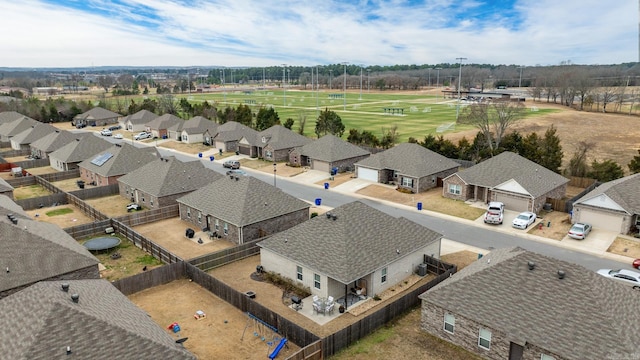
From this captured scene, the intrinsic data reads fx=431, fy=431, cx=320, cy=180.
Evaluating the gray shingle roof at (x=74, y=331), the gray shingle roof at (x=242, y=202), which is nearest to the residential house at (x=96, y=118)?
the gray shingle roof at (x=242, y=202)

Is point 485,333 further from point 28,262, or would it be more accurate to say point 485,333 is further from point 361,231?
point 28,262

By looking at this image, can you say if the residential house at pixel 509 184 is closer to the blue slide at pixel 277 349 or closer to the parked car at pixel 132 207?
the blue slide at pixel 277 349

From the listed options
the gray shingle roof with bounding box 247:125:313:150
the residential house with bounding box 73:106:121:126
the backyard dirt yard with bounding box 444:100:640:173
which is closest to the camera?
the gray shingle roof with bounding box 247:125:313:150

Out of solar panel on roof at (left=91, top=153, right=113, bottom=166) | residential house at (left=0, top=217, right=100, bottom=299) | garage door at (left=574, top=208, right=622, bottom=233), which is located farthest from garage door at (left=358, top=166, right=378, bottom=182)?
residential house at (left=0, top=217, right=100, bottom=299)

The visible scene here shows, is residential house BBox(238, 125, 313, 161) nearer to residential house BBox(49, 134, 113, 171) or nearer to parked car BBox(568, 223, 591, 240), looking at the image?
residential house BBox(49, 134, 113, 171)

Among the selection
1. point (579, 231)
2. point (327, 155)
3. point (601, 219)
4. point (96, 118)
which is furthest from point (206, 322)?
point (96, 118)

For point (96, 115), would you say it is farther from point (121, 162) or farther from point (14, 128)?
point (121, 162)
